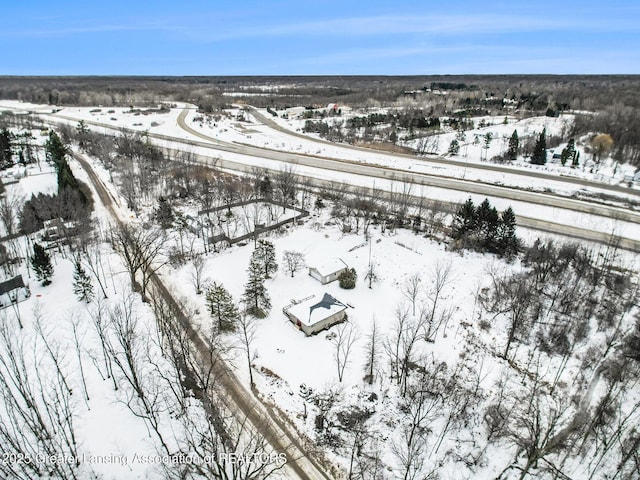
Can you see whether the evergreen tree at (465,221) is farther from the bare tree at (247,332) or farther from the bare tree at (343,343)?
the bare tree at (247,332)

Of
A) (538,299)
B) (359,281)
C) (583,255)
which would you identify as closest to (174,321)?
(359,281)

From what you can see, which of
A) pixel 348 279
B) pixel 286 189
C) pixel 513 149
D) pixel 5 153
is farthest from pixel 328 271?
pixel 5 153

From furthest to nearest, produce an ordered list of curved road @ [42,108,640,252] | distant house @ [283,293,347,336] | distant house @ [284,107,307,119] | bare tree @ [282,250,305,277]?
distant house @ [284,107,307,119]
curved road @ [42,108,640,252]
bare tree @ [282,250,305,277]
distant house @ [283,293,347,336]

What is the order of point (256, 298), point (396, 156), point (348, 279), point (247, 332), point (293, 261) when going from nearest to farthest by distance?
1. point (247, 332)
2. point (256, 298)
3. point (348, 279)
4. point (293, 261)
5. point (396, 156)

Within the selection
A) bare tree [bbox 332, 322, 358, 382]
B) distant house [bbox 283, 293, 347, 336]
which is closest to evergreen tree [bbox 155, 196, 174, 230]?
distant house [bbox 283, 293, 347, 336]

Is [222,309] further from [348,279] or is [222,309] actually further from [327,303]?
[348,279]

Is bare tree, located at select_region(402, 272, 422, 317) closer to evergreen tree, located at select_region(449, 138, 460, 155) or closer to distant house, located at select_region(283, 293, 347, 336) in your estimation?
distant house, located at select_region(283, 293, 347, 336)

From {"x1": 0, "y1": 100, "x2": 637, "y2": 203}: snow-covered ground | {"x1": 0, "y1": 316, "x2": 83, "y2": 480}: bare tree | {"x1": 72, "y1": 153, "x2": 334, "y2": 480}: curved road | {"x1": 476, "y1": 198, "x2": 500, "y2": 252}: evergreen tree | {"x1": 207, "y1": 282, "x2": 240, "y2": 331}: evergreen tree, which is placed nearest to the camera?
{"x1": 0, "y1": 316, "x2": 83, "y2": 480}: bare tree
